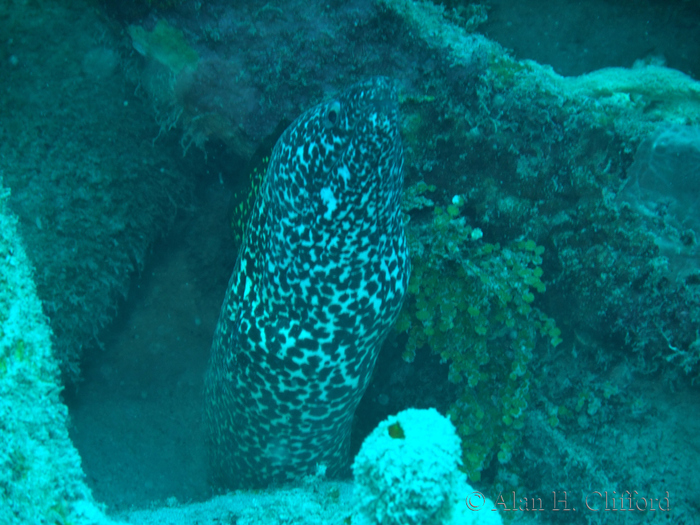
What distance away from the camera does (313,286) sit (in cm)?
243

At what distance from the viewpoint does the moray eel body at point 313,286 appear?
2.11m

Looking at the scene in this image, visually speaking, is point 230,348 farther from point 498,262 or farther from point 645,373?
point 645,373

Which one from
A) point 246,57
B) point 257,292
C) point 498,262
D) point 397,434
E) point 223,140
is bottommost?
point 257,292

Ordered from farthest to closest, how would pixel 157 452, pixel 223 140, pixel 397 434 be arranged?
pixel 157 452
pixel 223 140
pixel 397 434

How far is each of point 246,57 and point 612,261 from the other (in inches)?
120

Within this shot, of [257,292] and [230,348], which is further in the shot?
[230,348]

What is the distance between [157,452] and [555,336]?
4.26m

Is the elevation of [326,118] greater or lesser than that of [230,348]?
greater

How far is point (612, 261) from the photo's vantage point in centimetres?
272

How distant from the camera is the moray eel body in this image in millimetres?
2109

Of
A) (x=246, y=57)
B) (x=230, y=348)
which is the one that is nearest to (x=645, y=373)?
(x=230, y=348)

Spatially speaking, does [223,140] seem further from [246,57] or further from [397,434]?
[397,434]

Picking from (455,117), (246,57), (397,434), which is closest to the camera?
(397,434)

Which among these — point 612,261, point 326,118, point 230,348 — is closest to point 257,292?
point 230,348
